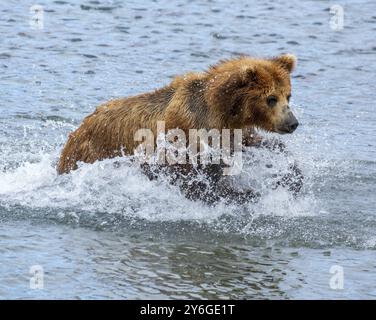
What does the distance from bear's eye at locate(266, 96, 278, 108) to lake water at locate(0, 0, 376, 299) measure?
65 centimetres

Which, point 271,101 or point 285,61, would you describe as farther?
point 285,61

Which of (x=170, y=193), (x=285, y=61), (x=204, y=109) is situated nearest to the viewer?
(x=204, y=109)

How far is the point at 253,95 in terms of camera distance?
781 cm

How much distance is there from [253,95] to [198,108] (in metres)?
0.47

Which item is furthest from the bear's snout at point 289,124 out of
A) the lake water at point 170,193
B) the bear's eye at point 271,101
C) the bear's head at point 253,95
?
the lake water at point 170,193

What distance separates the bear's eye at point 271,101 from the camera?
7.80 m

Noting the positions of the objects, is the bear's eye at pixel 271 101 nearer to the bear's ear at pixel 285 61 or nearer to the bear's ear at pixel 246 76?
the bear's ear at pixel 246 76

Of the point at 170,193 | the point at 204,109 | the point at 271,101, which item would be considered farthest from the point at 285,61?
the point at 170,193

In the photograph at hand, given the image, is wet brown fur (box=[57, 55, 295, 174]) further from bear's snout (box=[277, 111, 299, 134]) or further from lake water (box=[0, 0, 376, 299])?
lake water (box=[0, 0, 376, 299])

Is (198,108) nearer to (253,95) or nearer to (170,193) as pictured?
(253,95)

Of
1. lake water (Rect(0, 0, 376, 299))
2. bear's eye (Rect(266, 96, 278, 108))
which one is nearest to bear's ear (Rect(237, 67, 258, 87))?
bear's eye (Rect(266, 96, 278, 108))

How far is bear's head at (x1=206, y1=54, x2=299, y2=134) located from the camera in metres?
7.79

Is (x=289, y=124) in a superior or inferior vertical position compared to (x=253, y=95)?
inferior
